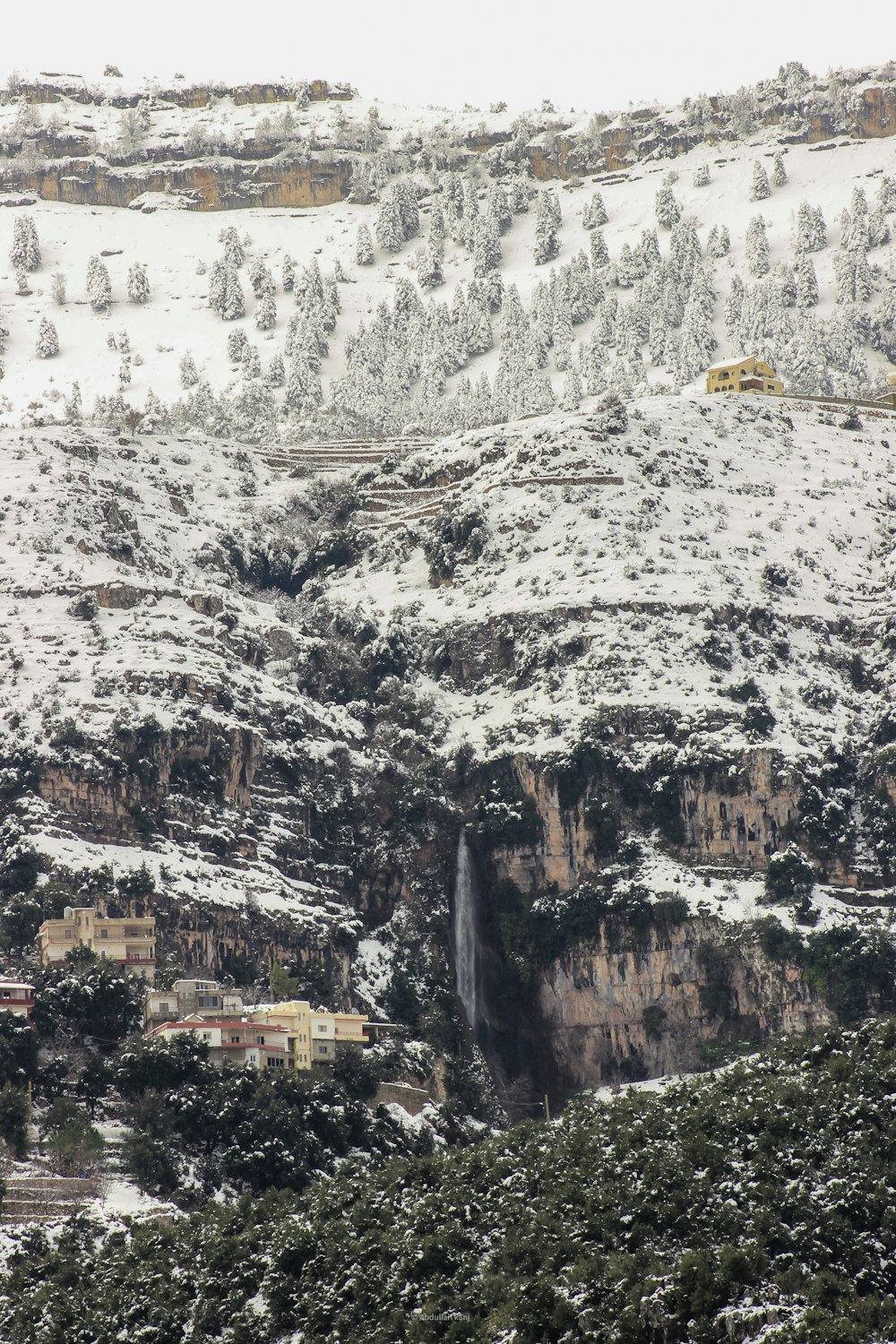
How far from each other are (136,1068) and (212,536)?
220 feet

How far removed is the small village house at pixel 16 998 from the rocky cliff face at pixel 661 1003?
35061 millimetres

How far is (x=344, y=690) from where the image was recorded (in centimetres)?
17062

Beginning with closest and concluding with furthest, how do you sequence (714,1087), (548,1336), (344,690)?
(548,1336), (714,1087), (344,690)

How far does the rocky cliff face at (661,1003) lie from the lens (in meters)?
144

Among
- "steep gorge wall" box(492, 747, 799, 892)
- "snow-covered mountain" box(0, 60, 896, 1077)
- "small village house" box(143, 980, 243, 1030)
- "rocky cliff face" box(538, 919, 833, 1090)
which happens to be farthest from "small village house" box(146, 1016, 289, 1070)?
"steep gorge wall" box(492, 747, 799, 892)

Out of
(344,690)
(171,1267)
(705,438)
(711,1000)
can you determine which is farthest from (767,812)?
(171,1267)

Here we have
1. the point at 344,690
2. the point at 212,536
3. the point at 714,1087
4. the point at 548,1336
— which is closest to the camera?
the point at 548,1336

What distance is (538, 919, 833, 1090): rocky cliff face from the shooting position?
472 feet

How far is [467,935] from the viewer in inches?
6112

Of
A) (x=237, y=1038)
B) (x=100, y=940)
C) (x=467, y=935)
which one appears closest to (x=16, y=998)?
(x=100, y=940)

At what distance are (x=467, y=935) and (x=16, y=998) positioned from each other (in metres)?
35.8

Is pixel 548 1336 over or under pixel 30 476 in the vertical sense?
under

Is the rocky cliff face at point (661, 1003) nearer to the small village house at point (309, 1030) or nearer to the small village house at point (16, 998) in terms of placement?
the small village house at point (309, 1030)

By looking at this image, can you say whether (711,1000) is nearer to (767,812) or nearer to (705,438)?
(767,812)
